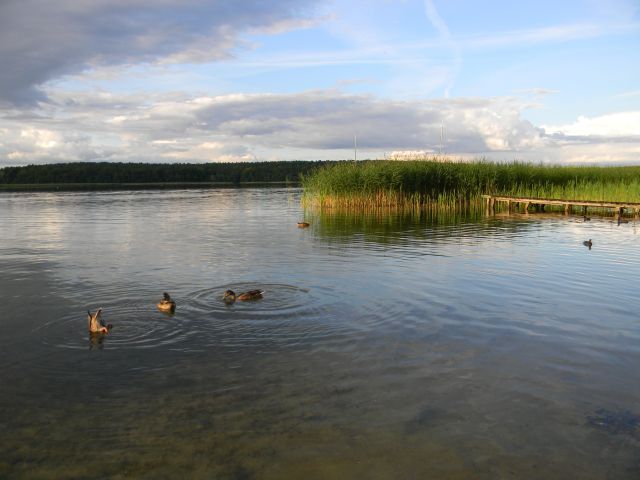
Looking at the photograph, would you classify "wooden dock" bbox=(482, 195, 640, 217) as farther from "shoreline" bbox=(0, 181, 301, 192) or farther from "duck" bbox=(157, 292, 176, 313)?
"shoreline" bbox=(0, 181, 301, 192)

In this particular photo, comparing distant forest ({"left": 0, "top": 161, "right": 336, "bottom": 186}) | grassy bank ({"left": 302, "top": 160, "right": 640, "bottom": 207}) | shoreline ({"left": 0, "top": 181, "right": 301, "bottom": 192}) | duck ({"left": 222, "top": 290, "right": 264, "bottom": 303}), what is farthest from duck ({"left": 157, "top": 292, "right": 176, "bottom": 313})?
distant forest ({"left": 0, "top": 161, "right": 336, "bottom": 186})

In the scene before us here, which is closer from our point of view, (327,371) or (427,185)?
(327,371)

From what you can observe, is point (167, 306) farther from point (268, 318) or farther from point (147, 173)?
point (147, 173)

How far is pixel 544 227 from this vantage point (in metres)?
27.9

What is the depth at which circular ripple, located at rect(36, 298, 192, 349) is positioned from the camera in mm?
9477

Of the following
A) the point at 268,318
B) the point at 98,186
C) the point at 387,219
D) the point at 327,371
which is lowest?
the point at 327,371

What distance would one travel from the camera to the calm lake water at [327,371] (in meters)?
5.78

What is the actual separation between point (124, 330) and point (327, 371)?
4.17 metres

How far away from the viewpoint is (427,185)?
3900 centimetres

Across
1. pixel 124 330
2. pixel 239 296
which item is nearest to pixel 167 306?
pixel 124 330

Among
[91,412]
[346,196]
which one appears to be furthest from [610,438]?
[346,196]

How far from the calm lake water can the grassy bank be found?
2037 centimetres

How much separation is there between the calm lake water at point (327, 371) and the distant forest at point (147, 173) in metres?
120

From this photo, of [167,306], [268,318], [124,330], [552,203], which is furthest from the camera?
[552,203]
